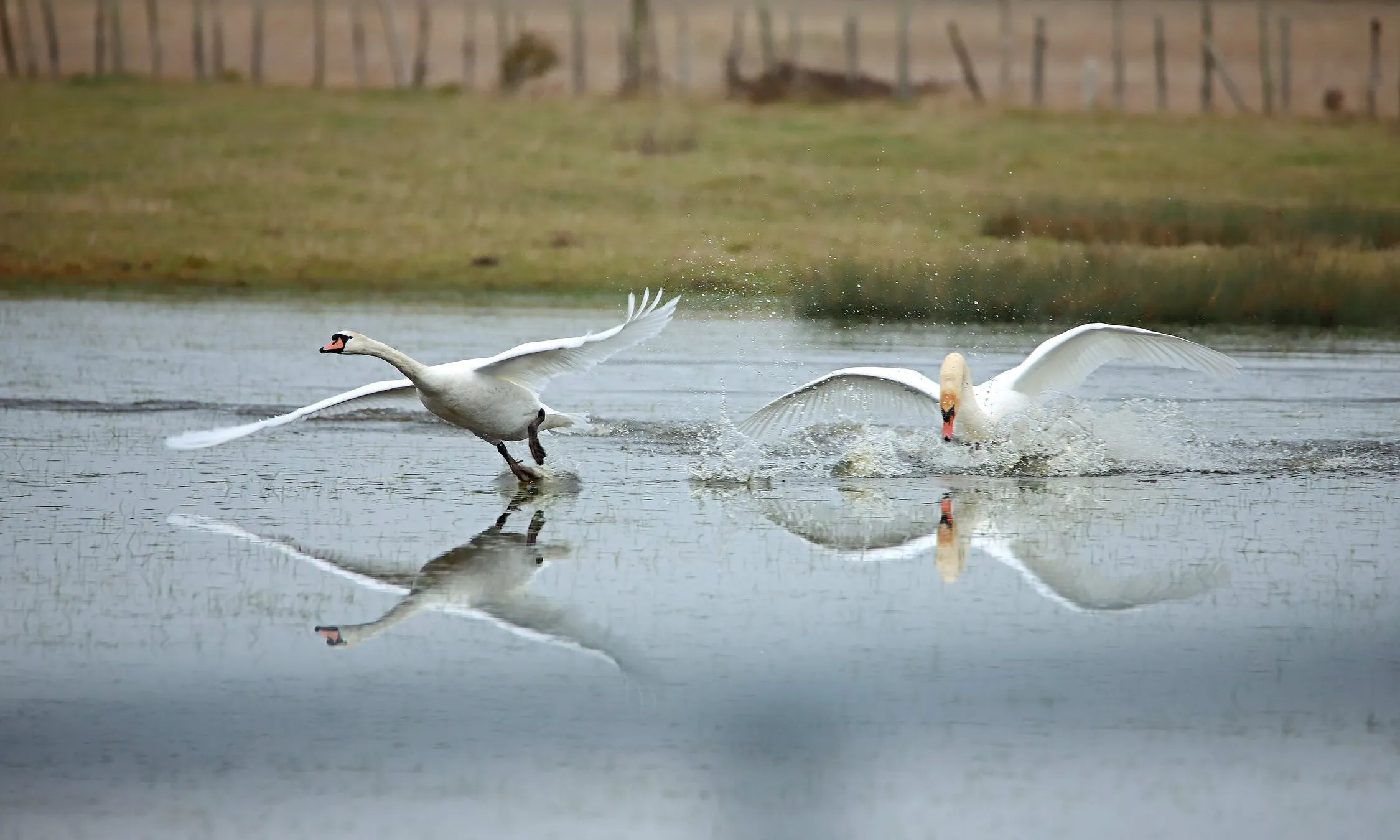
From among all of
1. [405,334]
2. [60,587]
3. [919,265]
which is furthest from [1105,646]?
[919,265]

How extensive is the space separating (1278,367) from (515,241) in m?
13.5

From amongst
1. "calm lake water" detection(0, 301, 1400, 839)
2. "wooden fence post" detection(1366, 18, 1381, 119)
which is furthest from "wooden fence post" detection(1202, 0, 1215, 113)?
"calm lake water" detection(0, 301, 1400, 839)

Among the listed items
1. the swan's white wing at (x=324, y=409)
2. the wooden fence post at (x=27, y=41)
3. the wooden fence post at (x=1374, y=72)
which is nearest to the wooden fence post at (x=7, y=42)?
the wooden fence post at (x=27, y=41)

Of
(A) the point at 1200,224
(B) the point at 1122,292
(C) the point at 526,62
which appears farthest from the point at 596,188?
(C) the point at 526,62

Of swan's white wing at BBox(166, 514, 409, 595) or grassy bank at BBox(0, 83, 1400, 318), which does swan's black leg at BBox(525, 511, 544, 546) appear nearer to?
swan's white wing at BBox(166, 514, 409, 595)

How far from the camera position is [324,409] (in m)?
11.5

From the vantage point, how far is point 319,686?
7.02 metres

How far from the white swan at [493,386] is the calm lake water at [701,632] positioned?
385 millimetres

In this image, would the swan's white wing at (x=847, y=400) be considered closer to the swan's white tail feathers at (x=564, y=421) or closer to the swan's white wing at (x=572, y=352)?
the swan's white tail feathers at (x=564, y=421)

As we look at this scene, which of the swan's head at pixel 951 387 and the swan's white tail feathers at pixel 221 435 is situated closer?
the swan's white tail feathers at pixel 221 435

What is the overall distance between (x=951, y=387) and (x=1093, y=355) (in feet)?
4.69

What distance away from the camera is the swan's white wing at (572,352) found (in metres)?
11.0

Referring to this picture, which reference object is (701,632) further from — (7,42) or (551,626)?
(7,42)

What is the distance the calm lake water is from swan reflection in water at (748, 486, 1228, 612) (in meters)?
0.04
